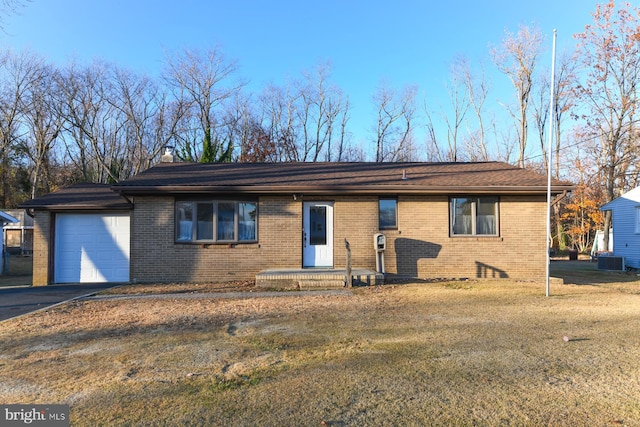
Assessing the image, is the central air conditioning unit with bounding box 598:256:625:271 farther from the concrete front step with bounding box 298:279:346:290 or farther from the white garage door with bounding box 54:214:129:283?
the white garage door with bounding box 54:214:129:283

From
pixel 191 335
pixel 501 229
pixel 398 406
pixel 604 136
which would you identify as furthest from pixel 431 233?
pixel 604 136

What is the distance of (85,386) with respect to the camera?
3975mm

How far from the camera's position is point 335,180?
1259cm

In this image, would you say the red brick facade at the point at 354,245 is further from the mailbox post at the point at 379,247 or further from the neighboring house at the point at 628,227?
the neighboring house at the point at 628,227

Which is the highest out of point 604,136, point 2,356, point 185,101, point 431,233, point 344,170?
point 185,101

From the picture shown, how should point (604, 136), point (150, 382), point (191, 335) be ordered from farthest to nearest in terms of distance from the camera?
1. point (604, 136)
2. point (191, 335)
3. point (150, 382)

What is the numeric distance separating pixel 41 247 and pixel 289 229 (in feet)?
23.8

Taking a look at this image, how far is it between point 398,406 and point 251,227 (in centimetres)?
901

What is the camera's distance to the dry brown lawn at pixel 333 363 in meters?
3.39

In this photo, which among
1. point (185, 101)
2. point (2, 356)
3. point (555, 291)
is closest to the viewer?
point (2, 356)

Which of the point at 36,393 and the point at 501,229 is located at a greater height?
the point at 501,229

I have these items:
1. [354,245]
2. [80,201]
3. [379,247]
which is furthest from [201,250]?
[379,247]

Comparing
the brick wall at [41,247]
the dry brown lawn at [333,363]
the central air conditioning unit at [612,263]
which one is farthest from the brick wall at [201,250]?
the central air conditioning unit at [612,263]

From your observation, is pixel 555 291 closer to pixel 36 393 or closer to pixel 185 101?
pixel 36 393
